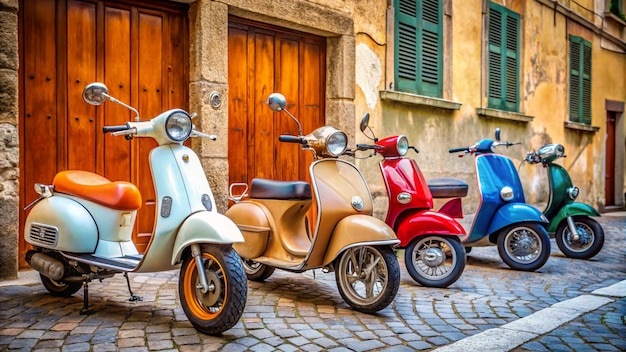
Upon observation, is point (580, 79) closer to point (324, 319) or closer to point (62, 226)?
point (324, 319)

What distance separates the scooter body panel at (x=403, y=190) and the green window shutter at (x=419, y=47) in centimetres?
280

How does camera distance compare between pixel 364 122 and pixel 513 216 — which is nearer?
pixel 364 122

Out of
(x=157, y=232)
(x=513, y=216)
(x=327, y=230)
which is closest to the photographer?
(x=157, y=232)

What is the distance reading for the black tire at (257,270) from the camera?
15.3 ft

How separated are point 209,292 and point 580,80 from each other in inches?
436

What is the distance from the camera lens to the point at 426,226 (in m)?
4.71

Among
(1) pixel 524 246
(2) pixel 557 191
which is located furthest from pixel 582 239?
(1) pixel 524 246

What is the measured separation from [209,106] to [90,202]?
195 cm

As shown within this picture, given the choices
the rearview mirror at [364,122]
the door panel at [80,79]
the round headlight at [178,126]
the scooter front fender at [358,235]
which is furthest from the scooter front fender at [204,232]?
the door panel at [80,79]

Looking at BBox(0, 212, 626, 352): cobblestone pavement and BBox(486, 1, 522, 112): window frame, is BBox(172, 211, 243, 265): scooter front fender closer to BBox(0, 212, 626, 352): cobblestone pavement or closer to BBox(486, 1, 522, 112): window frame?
BBox(0, 212, 626, 352): cobblestone pavement

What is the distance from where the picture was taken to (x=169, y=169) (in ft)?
11.3

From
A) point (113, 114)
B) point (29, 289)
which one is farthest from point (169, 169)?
point (113, 114)

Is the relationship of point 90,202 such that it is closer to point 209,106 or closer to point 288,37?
point 209,106

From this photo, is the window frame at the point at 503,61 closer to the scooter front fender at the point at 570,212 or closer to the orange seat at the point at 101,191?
the scooter front fender at the point at 570,212
